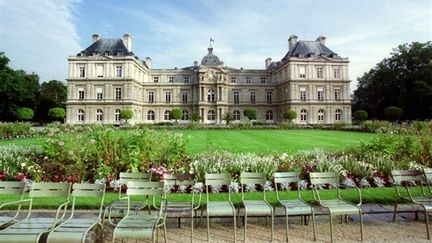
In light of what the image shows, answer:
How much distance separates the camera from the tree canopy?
41.5 metres

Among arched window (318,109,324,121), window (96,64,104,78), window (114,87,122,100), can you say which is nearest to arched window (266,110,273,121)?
arched window (318,109,324,121)

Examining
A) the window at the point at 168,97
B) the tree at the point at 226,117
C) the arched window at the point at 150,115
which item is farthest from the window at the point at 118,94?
the tree at the point at 226,117

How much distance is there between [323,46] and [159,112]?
88.4ft

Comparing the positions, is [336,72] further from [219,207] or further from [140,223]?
[140,223]

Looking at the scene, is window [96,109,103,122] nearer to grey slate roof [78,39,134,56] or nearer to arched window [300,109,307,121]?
grey slate roof [78,39,134,56]

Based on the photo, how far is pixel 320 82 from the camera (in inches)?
1866

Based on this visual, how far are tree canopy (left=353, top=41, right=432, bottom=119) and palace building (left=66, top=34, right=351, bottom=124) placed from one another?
245 inches

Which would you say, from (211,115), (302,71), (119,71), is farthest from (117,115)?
(302,71)

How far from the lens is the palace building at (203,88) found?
149 ft

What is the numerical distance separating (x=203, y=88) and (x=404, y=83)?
28476mm

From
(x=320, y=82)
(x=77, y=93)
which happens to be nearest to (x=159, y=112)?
(x=77, y=93)

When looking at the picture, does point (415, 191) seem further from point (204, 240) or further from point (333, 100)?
point (333, 100)

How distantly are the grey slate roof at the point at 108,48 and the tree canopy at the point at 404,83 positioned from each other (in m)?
37.4

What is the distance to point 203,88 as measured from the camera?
164ft
